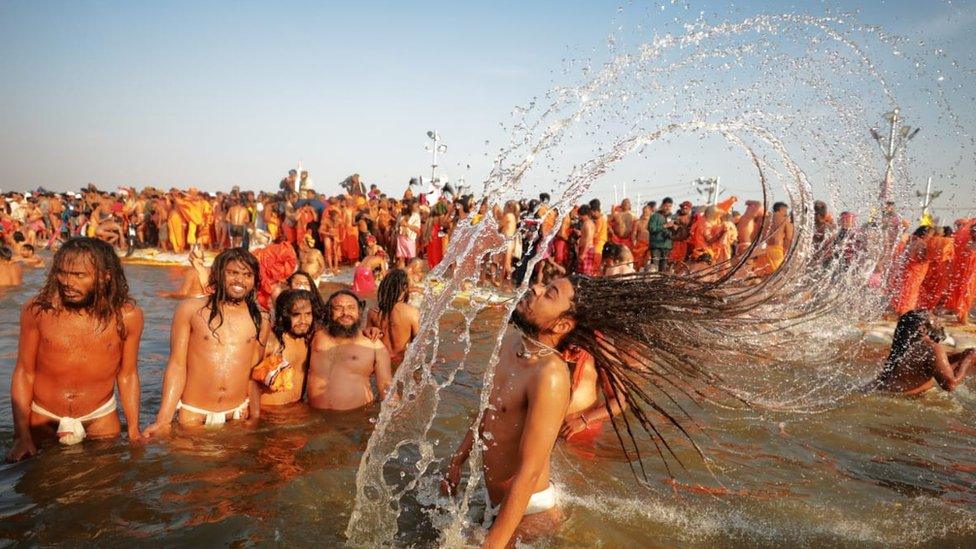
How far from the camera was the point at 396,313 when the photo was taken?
5.92 meters

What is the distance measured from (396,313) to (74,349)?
9.38ft

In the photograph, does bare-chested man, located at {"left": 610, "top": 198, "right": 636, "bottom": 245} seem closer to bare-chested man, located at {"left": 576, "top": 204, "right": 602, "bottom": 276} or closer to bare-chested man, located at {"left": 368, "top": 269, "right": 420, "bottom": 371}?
bare-chested man, located at {"left": 576, "top": 204, "right": 602, "bottom": 276}

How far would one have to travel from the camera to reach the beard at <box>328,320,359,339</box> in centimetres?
498

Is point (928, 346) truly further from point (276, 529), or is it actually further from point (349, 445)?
point (276, 529)

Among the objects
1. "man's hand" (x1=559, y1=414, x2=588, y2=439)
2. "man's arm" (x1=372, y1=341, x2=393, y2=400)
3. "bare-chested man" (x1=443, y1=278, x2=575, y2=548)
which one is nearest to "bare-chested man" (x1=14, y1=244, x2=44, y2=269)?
"man's arm" (x1=372, y1=341, x2=393, y2=400)

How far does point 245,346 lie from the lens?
13.9 ft

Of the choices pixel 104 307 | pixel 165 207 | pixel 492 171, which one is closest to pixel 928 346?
pixel 492 171

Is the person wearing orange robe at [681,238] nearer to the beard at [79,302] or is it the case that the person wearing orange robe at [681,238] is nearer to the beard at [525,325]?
the beard at [525,325]

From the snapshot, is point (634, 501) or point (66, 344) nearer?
point (66, 344)

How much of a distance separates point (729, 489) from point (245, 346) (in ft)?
12.1

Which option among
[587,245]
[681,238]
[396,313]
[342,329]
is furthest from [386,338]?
[681,238]

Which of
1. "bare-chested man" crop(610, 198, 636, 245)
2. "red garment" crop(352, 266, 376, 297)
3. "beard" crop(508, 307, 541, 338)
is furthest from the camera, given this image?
"bare-chested man" crop(610, 198, 636, 245)

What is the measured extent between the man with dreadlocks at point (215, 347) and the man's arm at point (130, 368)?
0.19 meters

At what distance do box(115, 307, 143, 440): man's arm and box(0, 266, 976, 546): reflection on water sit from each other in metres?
0.31
